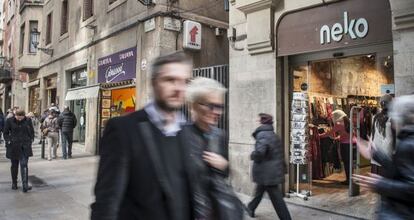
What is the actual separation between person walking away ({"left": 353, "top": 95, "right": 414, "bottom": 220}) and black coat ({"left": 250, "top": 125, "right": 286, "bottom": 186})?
9.14 ft

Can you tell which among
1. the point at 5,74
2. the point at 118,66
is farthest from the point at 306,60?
the point at 5,74

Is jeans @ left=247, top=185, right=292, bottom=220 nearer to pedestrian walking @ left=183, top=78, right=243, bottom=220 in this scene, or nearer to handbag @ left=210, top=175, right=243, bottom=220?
pedestrian walking @ left=183, top=78, right=243, bottom=220

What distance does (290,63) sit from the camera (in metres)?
8.25

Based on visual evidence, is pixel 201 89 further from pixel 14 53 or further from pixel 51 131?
pixel 14 53

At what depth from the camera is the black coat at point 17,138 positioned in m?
8.93

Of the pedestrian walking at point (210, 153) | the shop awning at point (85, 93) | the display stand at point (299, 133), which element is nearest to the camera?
the pedestrian walking at point (210, 153)

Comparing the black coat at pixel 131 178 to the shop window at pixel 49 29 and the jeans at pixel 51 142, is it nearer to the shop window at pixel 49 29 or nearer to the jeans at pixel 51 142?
the jeans at pixel 51 142

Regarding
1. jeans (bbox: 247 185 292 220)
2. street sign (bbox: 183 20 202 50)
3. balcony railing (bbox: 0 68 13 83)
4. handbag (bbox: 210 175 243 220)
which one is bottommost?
jeans (bbox: 247 185 292 220)

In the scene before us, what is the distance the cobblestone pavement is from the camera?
6797 mm

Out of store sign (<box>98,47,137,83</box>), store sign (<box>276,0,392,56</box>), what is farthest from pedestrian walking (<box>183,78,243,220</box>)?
store sign (<box>98,47,137,83</box>)

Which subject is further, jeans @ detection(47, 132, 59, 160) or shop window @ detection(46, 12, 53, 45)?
shop window @ detection(46, 12, 53, 45)

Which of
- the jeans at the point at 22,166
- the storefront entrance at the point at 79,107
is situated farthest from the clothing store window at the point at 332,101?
the storefront entrance at the point at 79,107

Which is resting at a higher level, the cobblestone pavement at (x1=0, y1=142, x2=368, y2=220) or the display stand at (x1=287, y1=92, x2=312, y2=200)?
the display stand at (x1=287, y1=92, x2=312, y2=200)

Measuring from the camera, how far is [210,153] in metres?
2.44
